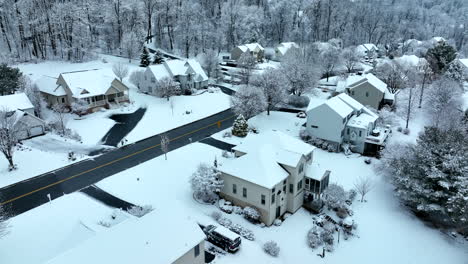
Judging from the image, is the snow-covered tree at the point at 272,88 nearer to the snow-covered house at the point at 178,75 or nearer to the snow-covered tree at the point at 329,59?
the snow-covered house at the point at 178,75

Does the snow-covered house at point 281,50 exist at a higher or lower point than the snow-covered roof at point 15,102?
higher

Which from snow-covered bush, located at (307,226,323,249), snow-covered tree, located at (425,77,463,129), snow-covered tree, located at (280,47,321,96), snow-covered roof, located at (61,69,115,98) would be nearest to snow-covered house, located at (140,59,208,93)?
snow-covered roof, located at (61,69,115,98)

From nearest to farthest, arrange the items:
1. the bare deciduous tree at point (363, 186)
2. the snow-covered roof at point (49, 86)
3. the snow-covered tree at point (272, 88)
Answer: the bare deciduous tree at point (363, 186), the snow-covered roof at point (49, 86), the snow-covered tree at point (272, 88)

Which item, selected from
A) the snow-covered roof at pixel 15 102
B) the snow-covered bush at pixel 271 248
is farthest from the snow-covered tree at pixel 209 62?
the snow-covered bush at pixel 271 248

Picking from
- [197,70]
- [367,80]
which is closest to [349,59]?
[367,80]

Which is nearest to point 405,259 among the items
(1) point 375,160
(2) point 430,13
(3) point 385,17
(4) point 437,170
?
(4) point 437,170

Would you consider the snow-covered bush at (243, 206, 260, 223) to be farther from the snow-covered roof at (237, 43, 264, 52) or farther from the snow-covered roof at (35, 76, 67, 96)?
the snow-covered roof at (237, 43, 264, 52)
